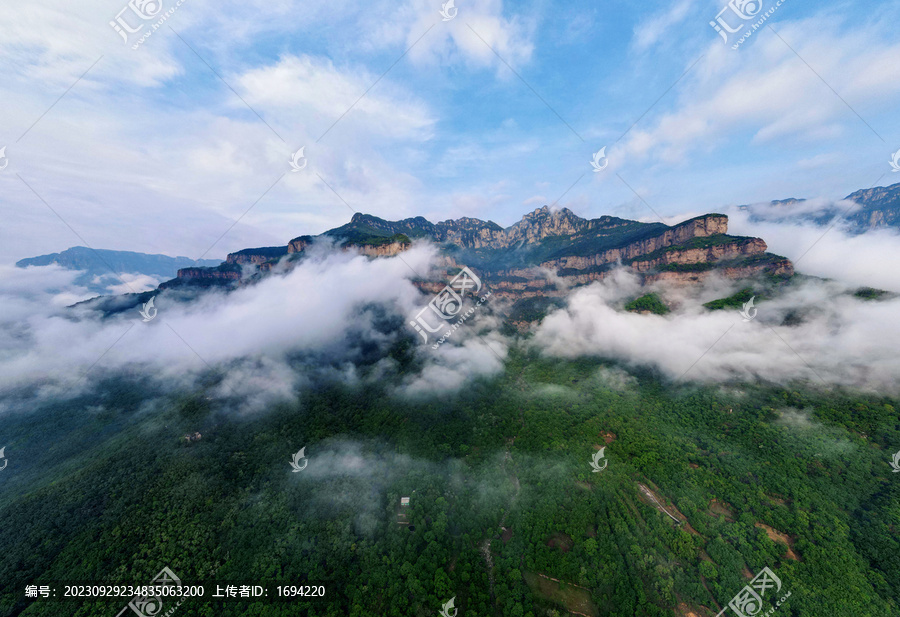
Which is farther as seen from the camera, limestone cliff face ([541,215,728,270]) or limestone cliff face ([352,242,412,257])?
limestone cliff face ([352,242,412,257])

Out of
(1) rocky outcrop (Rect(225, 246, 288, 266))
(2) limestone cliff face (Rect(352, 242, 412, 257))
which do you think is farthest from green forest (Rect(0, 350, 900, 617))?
(1) rocky outcrop (Rect(225, 246, 288, 266))

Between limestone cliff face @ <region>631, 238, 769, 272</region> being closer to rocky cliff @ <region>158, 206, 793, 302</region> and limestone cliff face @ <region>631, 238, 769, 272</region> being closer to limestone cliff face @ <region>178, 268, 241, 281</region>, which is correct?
rocky cliff @ <region>158, 206, 793, 302</region>

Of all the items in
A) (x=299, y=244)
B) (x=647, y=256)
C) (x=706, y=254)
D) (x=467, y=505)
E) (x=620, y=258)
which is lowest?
(x=467, y=505)

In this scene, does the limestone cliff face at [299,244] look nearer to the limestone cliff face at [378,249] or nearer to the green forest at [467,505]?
the limestone cliff face at [378,249]

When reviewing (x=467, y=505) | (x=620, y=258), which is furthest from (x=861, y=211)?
(x=467, y=505)

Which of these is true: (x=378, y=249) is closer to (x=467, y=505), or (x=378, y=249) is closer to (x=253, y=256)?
(x=253, y=256)

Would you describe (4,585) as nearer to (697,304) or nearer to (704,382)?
(704,382)

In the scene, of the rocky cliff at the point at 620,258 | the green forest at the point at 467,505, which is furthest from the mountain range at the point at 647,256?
the green forest at the point at 467,505

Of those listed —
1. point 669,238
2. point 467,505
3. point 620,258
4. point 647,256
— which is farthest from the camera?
point 620,258
